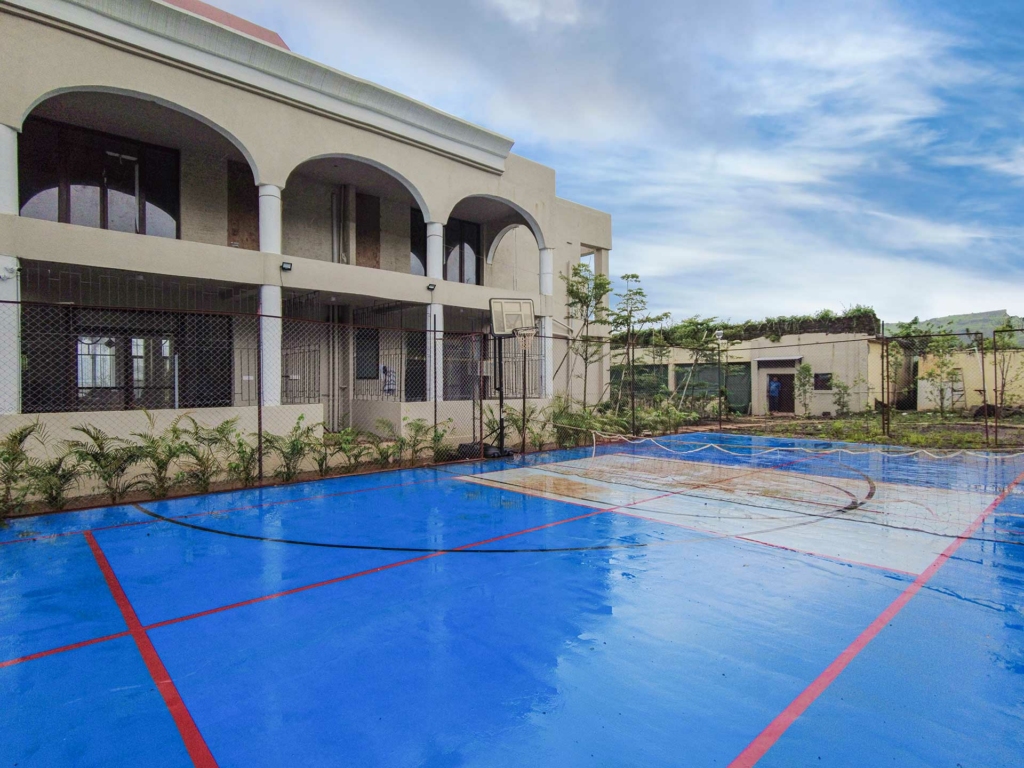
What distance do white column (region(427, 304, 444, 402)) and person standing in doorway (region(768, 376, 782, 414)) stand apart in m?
16.2

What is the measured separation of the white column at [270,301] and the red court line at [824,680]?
9.49 m

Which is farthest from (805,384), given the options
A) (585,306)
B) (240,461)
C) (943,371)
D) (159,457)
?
(159,457)

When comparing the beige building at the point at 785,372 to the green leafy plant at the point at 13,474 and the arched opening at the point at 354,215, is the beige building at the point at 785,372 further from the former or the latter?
the green leafy plant at the point at 13,474

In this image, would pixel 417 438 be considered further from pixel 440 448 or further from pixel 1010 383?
pixel 1010 383

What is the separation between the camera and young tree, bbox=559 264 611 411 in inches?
663

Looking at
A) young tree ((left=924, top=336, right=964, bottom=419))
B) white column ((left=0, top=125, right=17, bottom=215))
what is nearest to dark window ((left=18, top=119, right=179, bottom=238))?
white column ((left=0, top=125, right=17, bottom=215))

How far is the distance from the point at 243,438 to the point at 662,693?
8762 millimetres

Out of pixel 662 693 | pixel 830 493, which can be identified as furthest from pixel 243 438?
pixel 830 493

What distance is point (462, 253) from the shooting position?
16.4 meters

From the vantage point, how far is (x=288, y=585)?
177 inches

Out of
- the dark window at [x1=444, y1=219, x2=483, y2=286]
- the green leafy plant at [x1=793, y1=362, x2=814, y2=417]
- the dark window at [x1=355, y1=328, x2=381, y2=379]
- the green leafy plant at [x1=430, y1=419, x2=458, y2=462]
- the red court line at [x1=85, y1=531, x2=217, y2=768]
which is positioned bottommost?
the red court line at [x1=85, y1=531, x2=217, y2=768]

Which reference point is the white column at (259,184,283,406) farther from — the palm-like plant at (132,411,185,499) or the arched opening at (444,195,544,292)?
the arched opening at (444,195,544,292)

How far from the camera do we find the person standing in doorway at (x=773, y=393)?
23.3m

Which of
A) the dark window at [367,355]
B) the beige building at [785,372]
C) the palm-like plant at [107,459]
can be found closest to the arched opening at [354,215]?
the dark window at [367,355]
